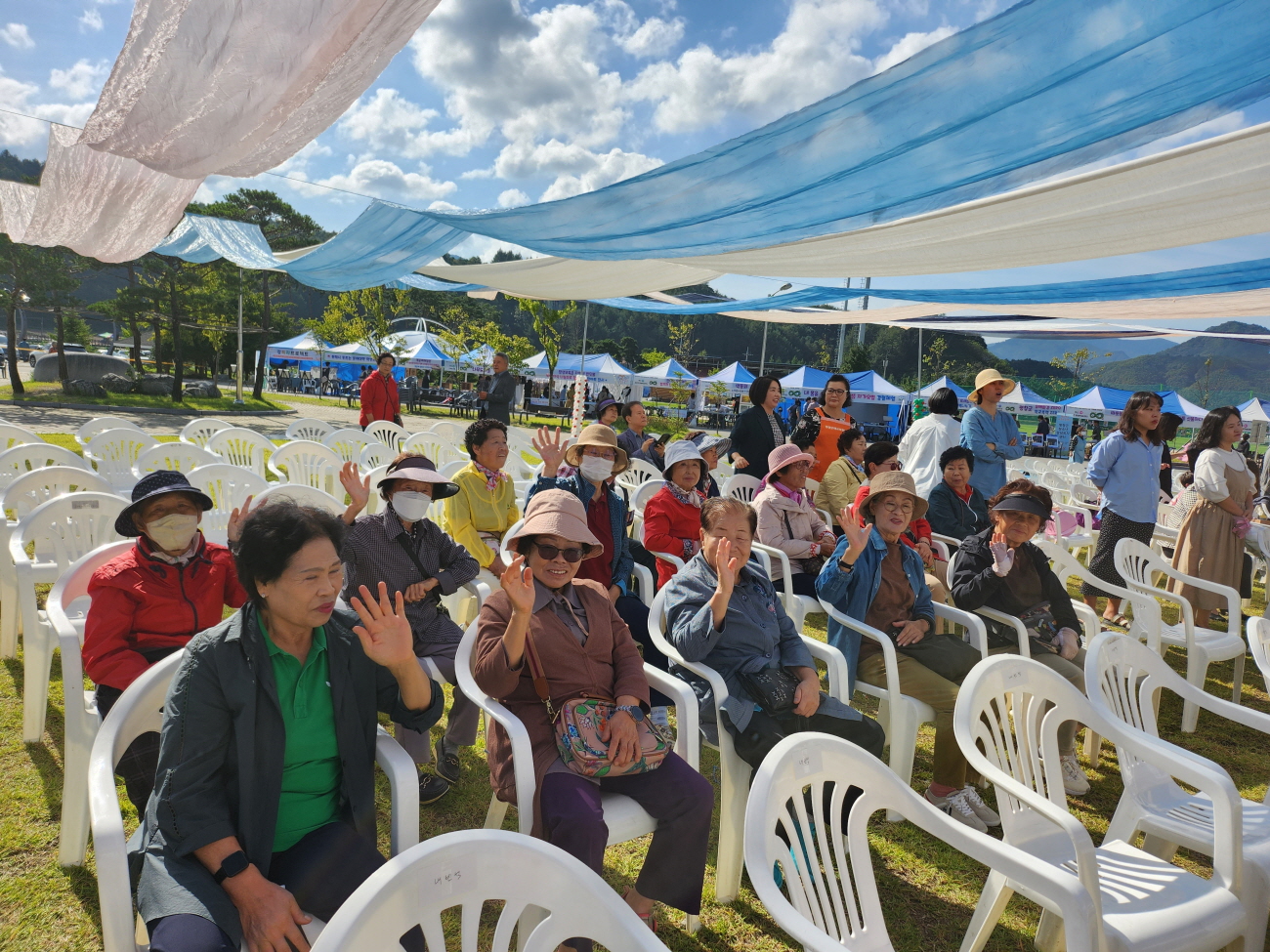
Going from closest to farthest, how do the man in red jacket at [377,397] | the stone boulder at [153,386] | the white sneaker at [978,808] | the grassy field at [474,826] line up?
the grassy field at [474,826], the white sneaker at [978,808], the man in red jacket at [377,397], the stone boulder at [153,386]

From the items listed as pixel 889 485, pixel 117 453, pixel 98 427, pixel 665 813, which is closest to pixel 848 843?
pixel 665 813

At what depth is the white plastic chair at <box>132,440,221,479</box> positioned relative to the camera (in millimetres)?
5176

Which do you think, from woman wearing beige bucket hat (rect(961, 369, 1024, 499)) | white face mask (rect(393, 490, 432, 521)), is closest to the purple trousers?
white face mask (rect(393, 490, 432, 521))

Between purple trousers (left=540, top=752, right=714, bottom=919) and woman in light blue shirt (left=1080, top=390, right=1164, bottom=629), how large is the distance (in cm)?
457

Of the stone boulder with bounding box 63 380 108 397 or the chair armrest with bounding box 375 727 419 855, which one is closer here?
the chair armrest with bounding box 375 727 419 855

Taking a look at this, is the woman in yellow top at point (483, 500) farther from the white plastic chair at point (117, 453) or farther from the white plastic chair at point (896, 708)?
the white plastic chair at point (117, 453)

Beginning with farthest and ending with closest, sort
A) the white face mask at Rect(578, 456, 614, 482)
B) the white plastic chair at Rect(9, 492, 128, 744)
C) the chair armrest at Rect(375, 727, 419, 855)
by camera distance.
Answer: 1. the white face mask at Rect(578, 456, 614, 482)
2. the white plastic chair at Rect(9, 492, 128, 744)
3. the chair armrest at Rect(375, 727, 419, 855)

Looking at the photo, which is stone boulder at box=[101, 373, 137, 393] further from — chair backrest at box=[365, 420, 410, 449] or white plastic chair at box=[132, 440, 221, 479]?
white plastic chair at box=[132, 440, 221, 479]

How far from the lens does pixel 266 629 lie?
184 centimetres

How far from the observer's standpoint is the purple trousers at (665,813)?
2094mm

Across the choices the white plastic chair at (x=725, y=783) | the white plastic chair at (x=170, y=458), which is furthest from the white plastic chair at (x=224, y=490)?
the white plastic chair at (x=725, y=783)

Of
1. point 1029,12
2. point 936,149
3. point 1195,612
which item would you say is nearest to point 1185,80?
point 1029,12

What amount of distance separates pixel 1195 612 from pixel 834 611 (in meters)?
4.31

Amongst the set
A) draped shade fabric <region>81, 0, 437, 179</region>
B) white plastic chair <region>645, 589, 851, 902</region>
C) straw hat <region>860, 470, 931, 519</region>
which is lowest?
white plastic chair <region>645, 589, 851, 902</region>
